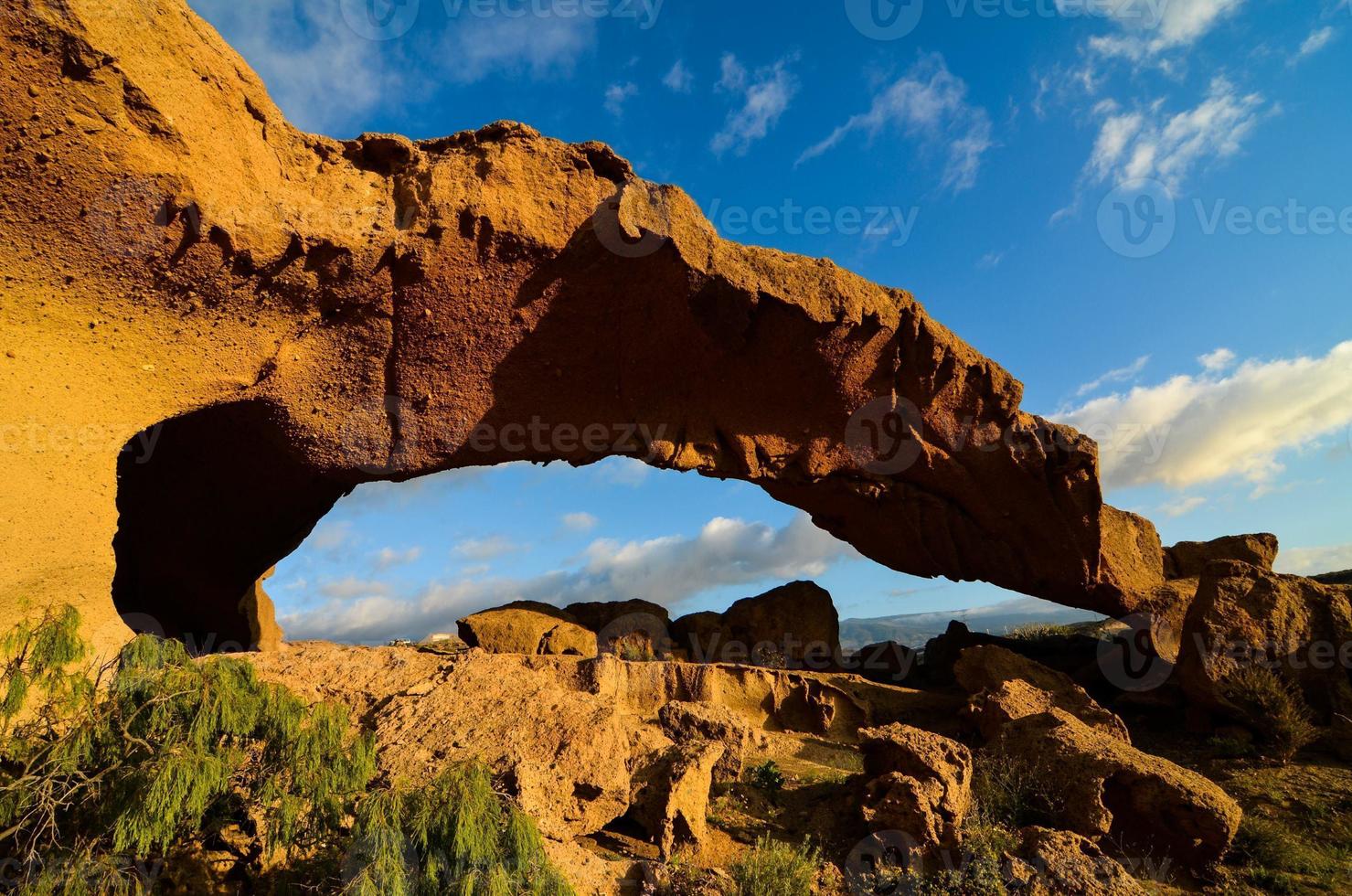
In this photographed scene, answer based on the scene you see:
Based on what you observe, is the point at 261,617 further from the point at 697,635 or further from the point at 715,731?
the point at 715,731

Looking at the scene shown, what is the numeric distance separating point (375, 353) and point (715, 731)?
19.3 ft

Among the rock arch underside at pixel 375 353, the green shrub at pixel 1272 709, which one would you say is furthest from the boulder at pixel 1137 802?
the rock arch underside at pixel 375 353

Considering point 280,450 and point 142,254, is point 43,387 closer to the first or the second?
point 142,254

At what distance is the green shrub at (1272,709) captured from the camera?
9.26m

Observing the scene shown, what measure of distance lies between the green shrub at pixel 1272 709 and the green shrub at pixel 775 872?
23.7ft

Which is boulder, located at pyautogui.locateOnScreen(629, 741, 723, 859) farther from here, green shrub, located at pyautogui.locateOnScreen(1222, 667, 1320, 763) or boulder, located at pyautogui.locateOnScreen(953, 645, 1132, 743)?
green shrub, located at pyautogui.locateOnScreen(1222, 667, 1320, 763)

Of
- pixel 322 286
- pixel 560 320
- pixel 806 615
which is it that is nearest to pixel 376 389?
pixel 322 286

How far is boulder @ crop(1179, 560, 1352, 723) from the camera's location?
10156 mm

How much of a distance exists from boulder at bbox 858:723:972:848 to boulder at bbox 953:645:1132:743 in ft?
6.42

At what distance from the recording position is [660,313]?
10203 millimetres

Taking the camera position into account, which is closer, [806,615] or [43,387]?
[43,387]

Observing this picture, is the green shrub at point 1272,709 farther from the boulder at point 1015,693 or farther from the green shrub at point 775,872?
the green shrub at point 775,872

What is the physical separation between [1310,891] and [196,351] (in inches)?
446

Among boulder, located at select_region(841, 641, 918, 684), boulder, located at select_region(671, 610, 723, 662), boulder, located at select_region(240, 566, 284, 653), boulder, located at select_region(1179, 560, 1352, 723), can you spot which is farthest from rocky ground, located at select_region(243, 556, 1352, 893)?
boulder, located at select_region(240, 566, 284, 653)
